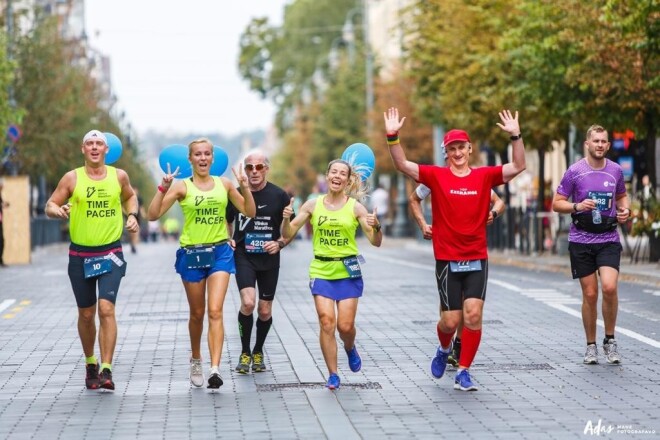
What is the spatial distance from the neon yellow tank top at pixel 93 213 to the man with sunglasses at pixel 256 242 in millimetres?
1089

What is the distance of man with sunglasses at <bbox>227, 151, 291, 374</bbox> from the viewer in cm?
1292

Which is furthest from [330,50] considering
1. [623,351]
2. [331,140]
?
[623,351]

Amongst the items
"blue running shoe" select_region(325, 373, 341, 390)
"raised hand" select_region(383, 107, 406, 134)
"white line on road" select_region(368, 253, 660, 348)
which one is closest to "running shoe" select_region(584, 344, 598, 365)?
"white line on road" select_region(368, 253, 660, 348)

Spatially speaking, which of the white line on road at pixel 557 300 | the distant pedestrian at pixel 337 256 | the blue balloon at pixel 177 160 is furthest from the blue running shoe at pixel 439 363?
the white line on road at pixel 557 300

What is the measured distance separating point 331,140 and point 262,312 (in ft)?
218

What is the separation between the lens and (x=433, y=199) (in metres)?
11.7

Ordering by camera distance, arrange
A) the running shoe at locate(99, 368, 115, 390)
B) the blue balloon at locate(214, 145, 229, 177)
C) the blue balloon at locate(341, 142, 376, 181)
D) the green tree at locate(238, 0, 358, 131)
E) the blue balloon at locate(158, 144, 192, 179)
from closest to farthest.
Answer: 1. the running shoe at locate(99, 368, 115, 390)
2. the blue balloon at locate(158, 144, 192, 179)
3. the blue balloon at locate(214, 145, 229, 177)
4. the blue balloon at locate(341, 142, 376, 181)
5. the green tree at locate(238, 0, 358, 131)

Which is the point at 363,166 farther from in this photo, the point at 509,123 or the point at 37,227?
the point at 37,227

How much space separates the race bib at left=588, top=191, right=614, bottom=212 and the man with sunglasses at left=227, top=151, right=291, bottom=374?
2.37 m

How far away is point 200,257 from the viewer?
11953 mm

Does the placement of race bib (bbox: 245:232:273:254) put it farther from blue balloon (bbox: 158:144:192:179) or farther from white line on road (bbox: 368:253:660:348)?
white line on road (bbox: 368:253:660:348)

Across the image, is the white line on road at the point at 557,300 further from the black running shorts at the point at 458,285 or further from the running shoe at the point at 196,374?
the running shoe at the point at 196,374

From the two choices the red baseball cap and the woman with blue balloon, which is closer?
the red baseball cap

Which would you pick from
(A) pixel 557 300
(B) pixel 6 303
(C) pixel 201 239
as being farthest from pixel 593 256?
(B) pixel 6 303
